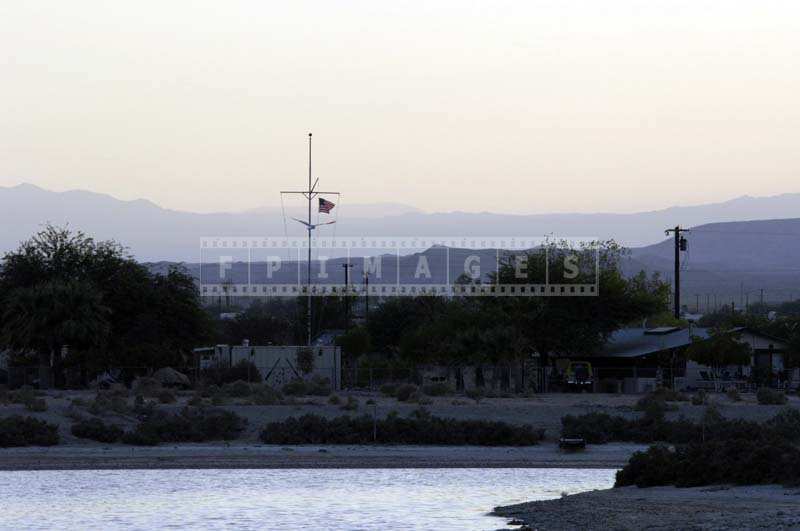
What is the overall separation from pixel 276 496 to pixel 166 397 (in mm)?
20533

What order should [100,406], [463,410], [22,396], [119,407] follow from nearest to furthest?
[100,406]
[119,407]
[463,410]
[22,396]

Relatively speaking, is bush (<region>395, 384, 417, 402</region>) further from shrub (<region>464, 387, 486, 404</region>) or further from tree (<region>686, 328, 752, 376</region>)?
tree (<region>686, 328, 752, 376</region>)

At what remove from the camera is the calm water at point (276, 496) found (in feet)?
86.7

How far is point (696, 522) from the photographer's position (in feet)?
74.0

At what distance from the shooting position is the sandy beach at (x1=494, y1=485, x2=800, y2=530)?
73.2 ft

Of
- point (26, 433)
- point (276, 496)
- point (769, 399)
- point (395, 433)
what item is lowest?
point (276, 496)

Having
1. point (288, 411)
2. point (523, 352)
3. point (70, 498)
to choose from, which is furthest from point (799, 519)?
point (523, 352)

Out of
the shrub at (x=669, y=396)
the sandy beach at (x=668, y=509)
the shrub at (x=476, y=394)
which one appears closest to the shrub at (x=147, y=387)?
the shrub at (x=476, y=394)

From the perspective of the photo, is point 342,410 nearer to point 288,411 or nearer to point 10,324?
point 288,411

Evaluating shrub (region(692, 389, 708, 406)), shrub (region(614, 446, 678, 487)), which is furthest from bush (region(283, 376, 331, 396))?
shrub (region(614, 446, 678, 487))

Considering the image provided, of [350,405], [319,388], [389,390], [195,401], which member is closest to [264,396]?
[195,401]

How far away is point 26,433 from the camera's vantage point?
A: 40.2 m

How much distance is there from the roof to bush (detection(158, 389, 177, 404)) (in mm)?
25429

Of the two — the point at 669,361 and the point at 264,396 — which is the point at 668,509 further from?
the point at 669,361
